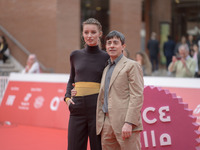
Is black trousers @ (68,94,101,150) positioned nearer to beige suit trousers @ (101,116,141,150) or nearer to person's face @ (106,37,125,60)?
beige suit trousers @ (101,116,141,150)

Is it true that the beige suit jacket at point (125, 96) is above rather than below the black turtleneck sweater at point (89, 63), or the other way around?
below

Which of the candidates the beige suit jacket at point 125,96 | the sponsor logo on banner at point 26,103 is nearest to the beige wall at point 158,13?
the sponsor logo on banner at point 26,103

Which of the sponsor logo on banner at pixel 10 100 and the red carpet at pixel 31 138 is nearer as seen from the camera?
the red carpet at pixel 31 138

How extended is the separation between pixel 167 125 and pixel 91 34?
2.05 meters

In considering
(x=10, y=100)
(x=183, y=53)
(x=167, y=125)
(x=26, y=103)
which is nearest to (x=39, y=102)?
(x=26, y=103)

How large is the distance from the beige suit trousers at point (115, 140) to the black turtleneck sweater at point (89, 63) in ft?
1.78

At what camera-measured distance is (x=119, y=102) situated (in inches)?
137

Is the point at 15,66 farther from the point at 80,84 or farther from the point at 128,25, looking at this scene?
the point at 80,84

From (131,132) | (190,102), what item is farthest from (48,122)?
(131,132)

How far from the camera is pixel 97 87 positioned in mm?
3893

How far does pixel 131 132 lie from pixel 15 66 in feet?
→ 42.2

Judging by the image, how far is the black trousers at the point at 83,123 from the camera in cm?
388

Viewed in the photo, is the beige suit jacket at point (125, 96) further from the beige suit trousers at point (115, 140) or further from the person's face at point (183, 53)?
the person's face at point (183, 53)

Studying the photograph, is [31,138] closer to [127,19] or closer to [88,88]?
[88,88]
